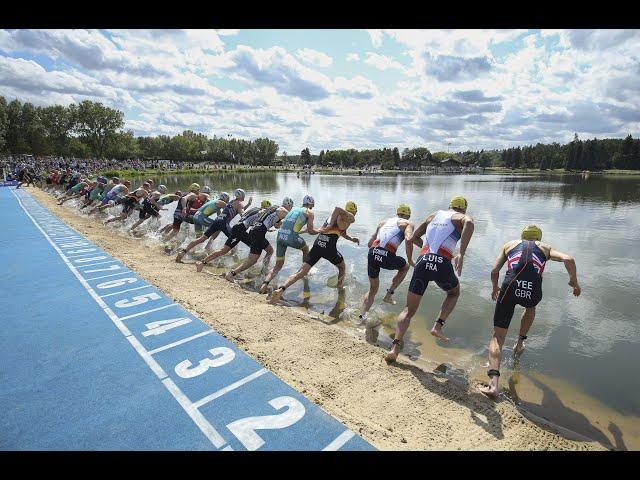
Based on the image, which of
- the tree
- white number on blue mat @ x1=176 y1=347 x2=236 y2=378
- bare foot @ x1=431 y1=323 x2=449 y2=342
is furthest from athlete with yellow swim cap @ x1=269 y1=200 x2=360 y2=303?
the tree

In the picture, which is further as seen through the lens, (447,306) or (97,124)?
(97,124)

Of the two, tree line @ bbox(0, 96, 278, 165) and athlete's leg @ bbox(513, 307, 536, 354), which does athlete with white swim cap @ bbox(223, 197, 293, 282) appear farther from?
tree line @ bbox(0, 96, 278, 165)

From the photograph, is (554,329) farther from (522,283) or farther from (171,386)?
(171,386)

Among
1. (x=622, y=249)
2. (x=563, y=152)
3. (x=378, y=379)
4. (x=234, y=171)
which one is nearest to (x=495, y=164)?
A: (x=563, y=152)

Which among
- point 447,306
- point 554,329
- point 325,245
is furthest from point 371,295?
point 554,329

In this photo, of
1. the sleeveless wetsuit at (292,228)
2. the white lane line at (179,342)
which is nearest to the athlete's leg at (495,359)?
the white lane line at (179,342)

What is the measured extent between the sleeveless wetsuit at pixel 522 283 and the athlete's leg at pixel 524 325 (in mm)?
882

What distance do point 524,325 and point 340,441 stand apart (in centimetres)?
380

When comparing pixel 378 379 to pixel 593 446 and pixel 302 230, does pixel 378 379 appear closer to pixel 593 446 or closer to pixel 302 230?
pixel 593 446

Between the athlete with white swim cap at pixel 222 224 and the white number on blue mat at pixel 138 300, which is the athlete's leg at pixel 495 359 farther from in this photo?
the athlete with white swim cap at pixel 222 224

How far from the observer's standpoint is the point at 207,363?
4.50 m

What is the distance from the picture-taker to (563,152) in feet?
417

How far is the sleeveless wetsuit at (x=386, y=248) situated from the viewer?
6.52 m
